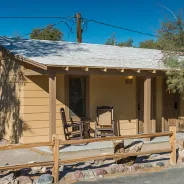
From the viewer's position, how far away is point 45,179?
6.00 metres

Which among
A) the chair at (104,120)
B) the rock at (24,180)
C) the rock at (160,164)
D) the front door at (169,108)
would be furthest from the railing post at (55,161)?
the front door at (169,108)

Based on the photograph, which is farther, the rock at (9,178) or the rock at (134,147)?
the rock at (134,147)

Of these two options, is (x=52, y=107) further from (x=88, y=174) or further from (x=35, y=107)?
(x=88, y=174)

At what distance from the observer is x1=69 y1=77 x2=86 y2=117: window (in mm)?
10664

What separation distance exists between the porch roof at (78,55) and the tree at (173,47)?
40 cm

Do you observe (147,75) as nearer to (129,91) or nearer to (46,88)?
(129,91)

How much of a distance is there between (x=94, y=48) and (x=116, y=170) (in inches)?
270

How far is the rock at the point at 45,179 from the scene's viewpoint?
5.94 m

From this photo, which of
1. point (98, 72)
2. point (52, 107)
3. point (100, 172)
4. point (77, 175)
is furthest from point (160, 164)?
point (98, 72)

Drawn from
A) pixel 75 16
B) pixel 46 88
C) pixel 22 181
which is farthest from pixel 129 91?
pixel 75 16

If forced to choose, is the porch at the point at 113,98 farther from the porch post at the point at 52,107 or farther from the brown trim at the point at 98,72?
the porch post at the point at 52,107

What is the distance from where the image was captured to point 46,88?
33.8ft

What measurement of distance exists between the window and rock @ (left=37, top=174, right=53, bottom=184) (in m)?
4.59

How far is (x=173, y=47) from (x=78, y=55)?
316 cm
